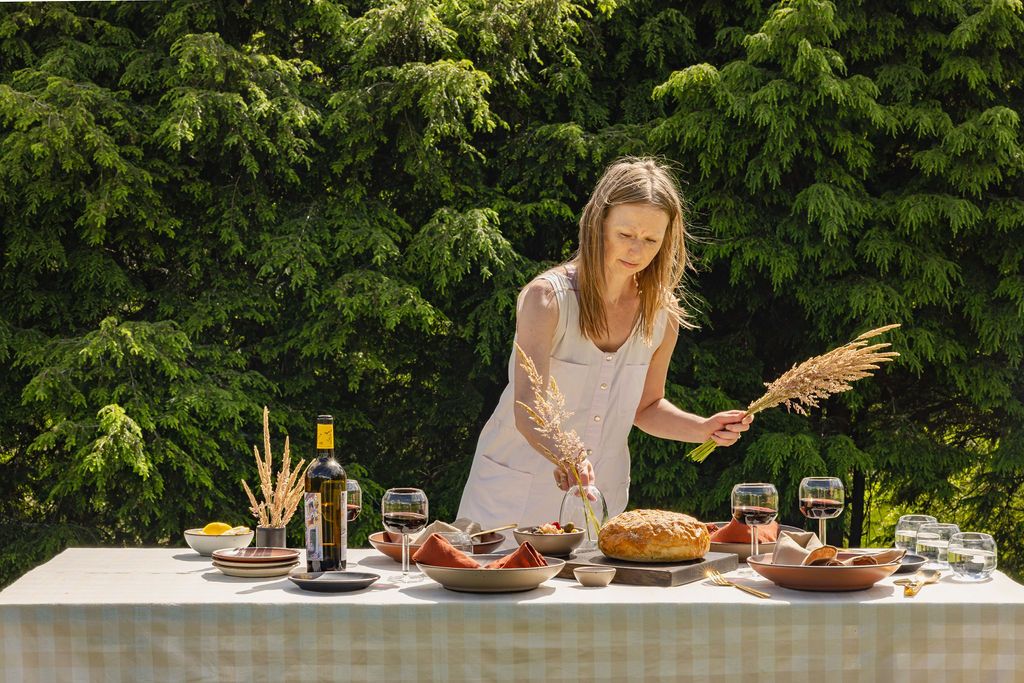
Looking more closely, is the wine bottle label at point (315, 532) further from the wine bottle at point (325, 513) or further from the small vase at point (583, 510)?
the small vase at point (583, 510)

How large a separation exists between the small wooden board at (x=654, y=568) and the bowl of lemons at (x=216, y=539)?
785 mm

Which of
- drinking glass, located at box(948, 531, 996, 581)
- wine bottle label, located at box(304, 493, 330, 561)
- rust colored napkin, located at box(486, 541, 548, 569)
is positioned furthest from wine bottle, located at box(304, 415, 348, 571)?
drinking glass, located at box(948, 531, 996, 581)

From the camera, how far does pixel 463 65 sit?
5082mm

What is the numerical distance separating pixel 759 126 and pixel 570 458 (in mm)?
3042

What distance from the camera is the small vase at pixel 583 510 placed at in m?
2.26

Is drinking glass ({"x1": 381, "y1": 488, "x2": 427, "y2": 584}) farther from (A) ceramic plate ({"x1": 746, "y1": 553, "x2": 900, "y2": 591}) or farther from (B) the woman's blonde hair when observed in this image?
(B) the woman's blonde hair

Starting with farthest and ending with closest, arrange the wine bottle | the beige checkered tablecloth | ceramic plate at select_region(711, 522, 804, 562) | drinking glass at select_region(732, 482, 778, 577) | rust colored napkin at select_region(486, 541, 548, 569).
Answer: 1. ceramic plate at select_region(711, 522, 804, 562)
2. drinking glass at select_region(732, 482, 778, 577)
3. the wine bottle
4. rust colored napkin at select_region(486, 541, 548, 569)
5. the beige checkered tablecloth

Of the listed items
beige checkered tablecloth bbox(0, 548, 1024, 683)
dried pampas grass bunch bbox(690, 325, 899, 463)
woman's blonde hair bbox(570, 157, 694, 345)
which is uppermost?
woman's blonde hair bbox(570, 157, 694, 345)

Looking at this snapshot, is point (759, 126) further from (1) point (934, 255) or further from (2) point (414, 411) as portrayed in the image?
(2) point (414, 411)

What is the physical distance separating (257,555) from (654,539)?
31.4 inches

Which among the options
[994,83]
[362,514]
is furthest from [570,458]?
[994,83]

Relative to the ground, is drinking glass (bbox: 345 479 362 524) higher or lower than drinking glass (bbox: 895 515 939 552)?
higher

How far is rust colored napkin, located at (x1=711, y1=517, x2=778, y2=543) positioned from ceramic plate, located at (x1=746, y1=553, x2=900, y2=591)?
0.39 metres

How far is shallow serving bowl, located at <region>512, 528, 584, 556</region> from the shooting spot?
7.36ft
